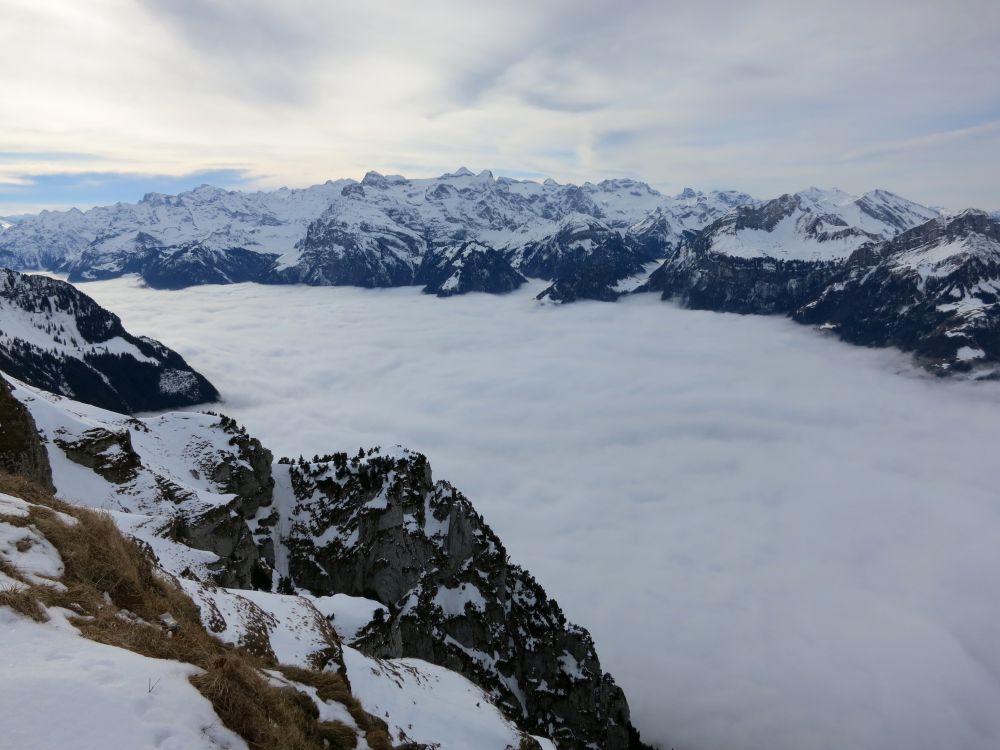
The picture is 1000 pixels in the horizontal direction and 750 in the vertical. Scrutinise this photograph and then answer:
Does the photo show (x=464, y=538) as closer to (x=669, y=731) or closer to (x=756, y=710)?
(x=669, y=731)

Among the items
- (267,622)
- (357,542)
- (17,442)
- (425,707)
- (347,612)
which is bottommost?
(357,542)

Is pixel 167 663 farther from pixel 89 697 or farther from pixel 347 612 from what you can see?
pixel 347 612

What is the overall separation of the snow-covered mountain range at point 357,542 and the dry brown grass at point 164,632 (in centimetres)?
2731

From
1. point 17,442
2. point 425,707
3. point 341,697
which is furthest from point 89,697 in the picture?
point 17,442

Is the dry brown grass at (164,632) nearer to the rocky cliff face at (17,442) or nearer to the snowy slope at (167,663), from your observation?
the snowy slope at (167,663)

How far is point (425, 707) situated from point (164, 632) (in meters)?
20.8

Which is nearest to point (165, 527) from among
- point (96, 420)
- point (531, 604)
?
point (96, 420)

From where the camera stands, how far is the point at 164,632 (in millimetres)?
18094

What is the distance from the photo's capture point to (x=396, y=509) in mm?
91500

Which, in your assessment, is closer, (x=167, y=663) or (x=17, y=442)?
(x=167, y=663)

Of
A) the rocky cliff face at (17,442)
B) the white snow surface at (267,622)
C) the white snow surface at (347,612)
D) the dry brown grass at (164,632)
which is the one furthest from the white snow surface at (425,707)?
the rocky cliff face at (17,442)

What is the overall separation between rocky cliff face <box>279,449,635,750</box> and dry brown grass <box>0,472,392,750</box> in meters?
63.4

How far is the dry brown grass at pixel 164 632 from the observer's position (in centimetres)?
1507

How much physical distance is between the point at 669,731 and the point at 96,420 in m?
154
